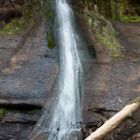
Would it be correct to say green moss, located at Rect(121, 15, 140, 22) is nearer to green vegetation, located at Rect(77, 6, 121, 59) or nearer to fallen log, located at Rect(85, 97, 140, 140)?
green vegetation, located at Rect(77, 6, 121, 59)

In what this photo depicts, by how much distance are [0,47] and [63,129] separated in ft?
12.2

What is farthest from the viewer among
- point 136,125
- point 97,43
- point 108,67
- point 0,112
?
point 97,43

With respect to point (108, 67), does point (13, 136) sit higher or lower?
lower

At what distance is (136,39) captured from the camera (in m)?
10.3

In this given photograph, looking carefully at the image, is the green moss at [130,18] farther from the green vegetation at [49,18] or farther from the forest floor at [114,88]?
the green vegetation at [49,18]

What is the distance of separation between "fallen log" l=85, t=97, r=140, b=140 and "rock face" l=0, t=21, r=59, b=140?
151 cm

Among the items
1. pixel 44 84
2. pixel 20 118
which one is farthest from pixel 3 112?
pixel 44 84

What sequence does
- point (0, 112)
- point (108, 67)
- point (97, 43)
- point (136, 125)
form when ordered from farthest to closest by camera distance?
Answer: point (97, 43) → point (108, 67) → point (0, 112) → point (136, 125)

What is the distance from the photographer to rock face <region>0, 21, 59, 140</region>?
706 cm

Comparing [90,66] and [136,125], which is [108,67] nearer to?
[90,66]

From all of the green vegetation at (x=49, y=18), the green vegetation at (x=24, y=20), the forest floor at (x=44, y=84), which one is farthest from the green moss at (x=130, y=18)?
the green vegetation at (x=24, y=20)

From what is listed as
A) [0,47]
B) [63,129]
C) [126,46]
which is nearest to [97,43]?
[126,46]

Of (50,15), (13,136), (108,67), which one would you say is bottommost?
(13,136)

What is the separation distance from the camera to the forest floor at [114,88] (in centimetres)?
674
